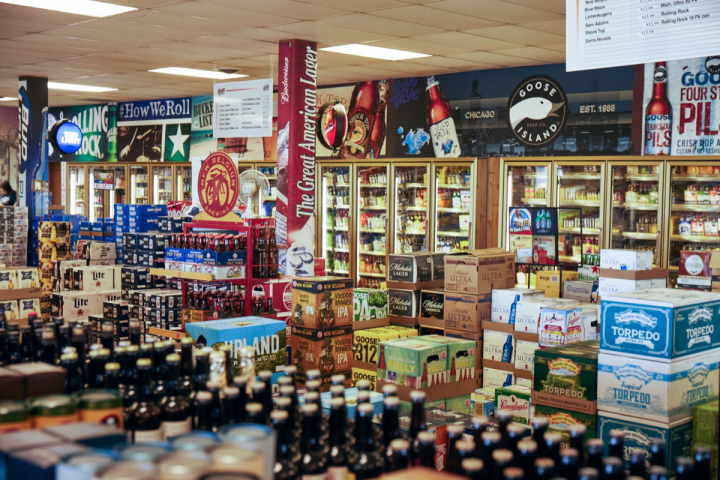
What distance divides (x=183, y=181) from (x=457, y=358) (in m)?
8.62

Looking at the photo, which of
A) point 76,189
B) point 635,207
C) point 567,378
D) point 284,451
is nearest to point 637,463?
point 284,451

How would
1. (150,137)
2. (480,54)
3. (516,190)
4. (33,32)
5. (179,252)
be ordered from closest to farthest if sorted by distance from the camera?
1. (179,252)
2. (33,32)
3. (480,54)
4. (516,190)
5. (150,137)

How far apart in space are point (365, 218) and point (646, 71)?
12.8ft

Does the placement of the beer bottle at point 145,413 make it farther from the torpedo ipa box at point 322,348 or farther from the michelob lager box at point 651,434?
the torpedo ipa box at point 322,348

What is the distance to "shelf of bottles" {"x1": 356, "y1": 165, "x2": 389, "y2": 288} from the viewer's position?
9047 millimetres

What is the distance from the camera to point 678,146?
21.6ft

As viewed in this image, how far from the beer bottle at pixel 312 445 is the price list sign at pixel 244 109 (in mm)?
5163

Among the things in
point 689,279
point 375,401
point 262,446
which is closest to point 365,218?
point 689,279

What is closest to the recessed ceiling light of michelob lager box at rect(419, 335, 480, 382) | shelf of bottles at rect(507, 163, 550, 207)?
shelf of bottles at rect(507, 163, 550, 207)

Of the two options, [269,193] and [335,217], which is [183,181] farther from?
[335,217]

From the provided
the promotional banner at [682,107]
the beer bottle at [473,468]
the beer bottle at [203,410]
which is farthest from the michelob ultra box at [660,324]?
the promotional banner at [682,107]

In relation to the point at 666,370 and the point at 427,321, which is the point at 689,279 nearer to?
the point at 427,321

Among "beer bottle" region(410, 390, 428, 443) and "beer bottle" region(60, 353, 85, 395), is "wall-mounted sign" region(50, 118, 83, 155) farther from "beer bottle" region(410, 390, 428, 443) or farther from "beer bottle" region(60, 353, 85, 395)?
"beer bottle" region(410, 390, 428, 443)

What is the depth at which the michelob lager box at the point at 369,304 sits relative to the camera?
528 cm
